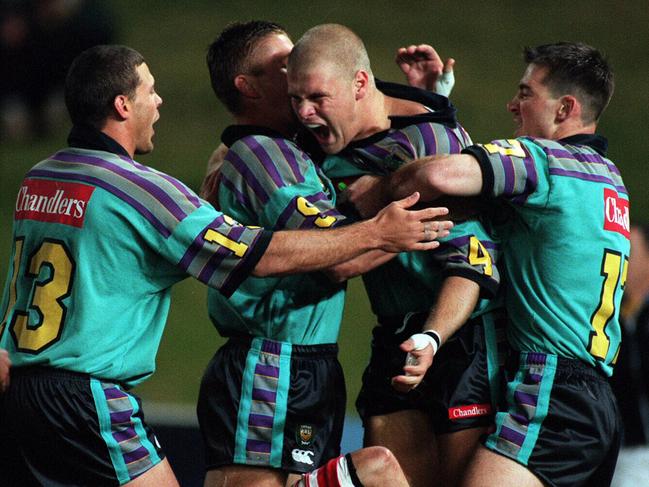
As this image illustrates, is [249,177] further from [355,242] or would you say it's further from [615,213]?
[615,213]

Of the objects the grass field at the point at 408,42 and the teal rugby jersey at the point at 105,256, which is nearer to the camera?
the teal rugby jersey at the point at 105,256

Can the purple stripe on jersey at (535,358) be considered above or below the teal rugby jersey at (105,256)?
below

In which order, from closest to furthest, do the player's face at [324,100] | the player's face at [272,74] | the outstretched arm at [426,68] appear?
the player's face at [324,100], the player's face at [272,74], the outstretched arm at [426,68]

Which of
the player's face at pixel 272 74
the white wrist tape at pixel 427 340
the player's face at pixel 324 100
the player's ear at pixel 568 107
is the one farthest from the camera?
the player's face at pixel 272 74

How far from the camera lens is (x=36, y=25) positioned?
31.9 ft

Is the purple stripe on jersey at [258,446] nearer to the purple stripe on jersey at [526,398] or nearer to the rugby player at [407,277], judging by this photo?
the rugby player at [407,277]

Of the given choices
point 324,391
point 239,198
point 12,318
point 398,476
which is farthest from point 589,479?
point 12,318

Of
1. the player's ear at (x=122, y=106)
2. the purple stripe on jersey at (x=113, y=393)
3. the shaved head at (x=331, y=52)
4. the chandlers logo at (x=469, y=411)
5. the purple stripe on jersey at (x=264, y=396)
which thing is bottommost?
the chandlers logo at (x=469, y=411)

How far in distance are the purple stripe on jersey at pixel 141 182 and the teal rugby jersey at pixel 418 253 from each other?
616 millimetres

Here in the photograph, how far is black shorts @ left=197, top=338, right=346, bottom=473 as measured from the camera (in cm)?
336

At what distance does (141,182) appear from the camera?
10.5ft

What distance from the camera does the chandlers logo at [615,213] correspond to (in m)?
3.34

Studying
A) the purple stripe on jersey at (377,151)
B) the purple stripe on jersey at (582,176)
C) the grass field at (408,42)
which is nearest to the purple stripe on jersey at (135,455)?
the purple stripe on jersey at (377,151)

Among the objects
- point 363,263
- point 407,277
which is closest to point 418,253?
point 407,277
